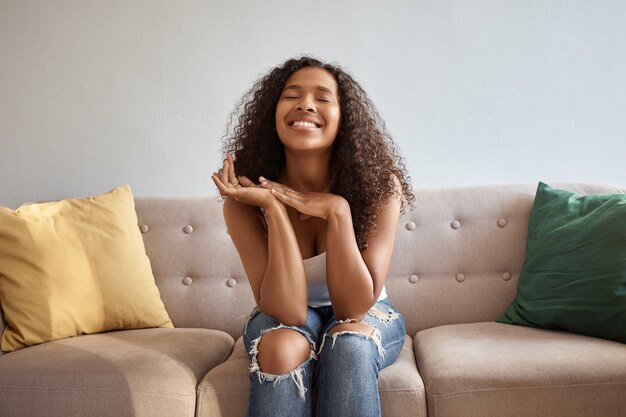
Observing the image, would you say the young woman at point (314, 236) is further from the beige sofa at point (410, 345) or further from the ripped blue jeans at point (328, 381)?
the beige sofa at point (410, 345)

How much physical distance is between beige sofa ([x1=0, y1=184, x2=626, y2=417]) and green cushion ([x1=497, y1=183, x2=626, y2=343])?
0.18 ft

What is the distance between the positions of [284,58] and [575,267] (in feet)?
4.27

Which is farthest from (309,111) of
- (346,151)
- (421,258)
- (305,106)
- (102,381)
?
(102,381)

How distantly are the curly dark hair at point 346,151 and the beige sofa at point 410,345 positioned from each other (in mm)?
338

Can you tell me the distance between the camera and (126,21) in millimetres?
2672

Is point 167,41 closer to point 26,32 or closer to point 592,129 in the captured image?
point 26,32

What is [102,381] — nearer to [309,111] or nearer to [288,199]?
[288,199]

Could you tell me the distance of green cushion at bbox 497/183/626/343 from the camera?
1.86 metres

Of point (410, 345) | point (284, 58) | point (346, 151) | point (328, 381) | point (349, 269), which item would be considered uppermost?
point (284, 58)

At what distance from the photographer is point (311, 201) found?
1.77m

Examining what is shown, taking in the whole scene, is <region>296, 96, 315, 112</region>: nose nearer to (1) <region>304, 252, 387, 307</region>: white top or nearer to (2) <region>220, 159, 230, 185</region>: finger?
(2) <region>220, 159, 230, 185</region>: finger

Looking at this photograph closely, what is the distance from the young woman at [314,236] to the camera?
1.50 meters

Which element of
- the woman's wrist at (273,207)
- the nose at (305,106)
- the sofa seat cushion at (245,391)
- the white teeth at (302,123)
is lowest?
the sofa seat cushion at (245,391)

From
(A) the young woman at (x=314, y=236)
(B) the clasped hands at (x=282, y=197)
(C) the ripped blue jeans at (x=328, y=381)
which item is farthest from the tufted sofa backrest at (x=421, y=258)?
(C) the ripped blue jeans at (x=328, y=381)
